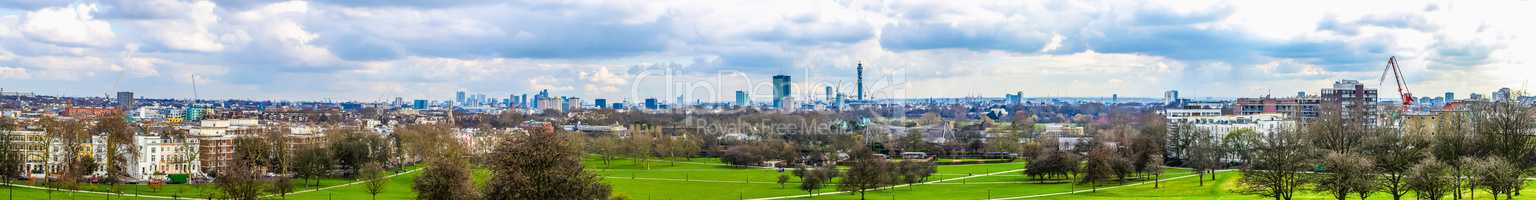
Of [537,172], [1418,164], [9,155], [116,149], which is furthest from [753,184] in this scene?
[537,172]

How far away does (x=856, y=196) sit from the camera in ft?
197

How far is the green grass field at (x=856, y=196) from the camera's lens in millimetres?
55719

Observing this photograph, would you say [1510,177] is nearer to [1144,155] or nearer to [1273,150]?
[1273,150]

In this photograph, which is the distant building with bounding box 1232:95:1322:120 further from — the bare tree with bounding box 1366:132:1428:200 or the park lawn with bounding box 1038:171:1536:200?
the park lawn with bounding box 1038:171:1536:200

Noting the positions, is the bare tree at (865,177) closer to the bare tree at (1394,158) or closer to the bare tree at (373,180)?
the bare tree at (1394,158)

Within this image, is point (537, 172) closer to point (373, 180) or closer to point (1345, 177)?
point (1345, 177)

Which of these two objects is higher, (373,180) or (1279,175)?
(1279,175)

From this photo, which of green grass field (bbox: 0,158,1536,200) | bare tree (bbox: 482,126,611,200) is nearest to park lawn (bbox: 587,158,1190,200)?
green grass field (bbox: 0,158,1536,200)

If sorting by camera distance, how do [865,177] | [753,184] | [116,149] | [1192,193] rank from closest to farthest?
[1192,193] < [865,177] < [753,184] < [116,149]

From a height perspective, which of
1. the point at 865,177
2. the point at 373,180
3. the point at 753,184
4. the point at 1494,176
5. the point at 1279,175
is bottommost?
the point at 753,184

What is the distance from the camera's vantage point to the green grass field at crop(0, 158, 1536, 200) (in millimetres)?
55719

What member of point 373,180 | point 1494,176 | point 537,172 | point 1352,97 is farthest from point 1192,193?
point 1352,97

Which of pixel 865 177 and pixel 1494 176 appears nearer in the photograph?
pixel 1494 176

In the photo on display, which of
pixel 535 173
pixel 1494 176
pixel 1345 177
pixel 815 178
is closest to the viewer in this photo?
pixel 535 173
